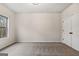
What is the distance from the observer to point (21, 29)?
8305 millimetres

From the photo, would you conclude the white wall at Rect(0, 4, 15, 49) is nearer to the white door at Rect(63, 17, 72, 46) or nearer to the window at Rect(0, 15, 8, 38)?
the window at Rect(0, 15, 8, 38)

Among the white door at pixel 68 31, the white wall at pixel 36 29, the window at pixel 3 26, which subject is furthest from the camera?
the white wall at pixel 36 29

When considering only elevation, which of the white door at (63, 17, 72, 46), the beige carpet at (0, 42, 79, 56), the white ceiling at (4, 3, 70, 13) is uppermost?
the white ceiling at (4, 3, 70, 13)

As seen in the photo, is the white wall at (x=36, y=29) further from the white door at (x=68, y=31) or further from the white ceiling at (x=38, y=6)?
the white ceiling at (x=38, y=6)

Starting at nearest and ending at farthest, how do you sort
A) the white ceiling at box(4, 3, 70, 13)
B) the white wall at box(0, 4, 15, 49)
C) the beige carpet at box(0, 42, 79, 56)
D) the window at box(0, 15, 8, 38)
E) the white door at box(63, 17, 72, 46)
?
the beige carpet at box(0, 42, 79, 56), the white ceiling at box(4, 3, 70, 13), the white wall at box(0, 4, 15, 49), the white door at box(63, 17, 72, 46), the window at box(0, 15, 8, 38)

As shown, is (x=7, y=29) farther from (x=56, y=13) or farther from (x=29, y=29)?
(x=56, y=13)

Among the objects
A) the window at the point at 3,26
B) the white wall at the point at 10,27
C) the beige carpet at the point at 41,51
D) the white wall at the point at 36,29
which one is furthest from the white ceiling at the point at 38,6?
the beige carpet at the point at 41,51

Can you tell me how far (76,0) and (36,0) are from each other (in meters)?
0.37

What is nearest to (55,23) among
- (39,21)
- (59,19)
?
(59,19)

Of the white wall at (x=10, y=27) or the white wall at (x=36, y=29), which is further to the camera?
the white wall at (x=36, y=29)

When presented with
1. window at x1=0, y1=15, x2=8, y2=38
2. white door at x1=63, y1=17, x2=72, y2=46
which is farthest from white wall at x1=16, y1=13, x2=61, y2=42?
window at x1=0, y1=15, x2=8, y2=38

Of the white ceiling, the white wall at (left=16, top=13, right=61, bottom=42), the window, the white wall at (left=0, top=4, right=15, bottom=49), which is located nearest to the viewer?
the white ceiling

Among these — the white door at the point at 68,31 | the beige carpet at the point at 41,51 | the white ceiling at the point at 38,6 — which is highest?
the white ceiling at the point at 38,6

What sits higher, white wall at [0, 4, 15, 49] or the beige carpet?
white wall at [0, 4, 15, 49]
